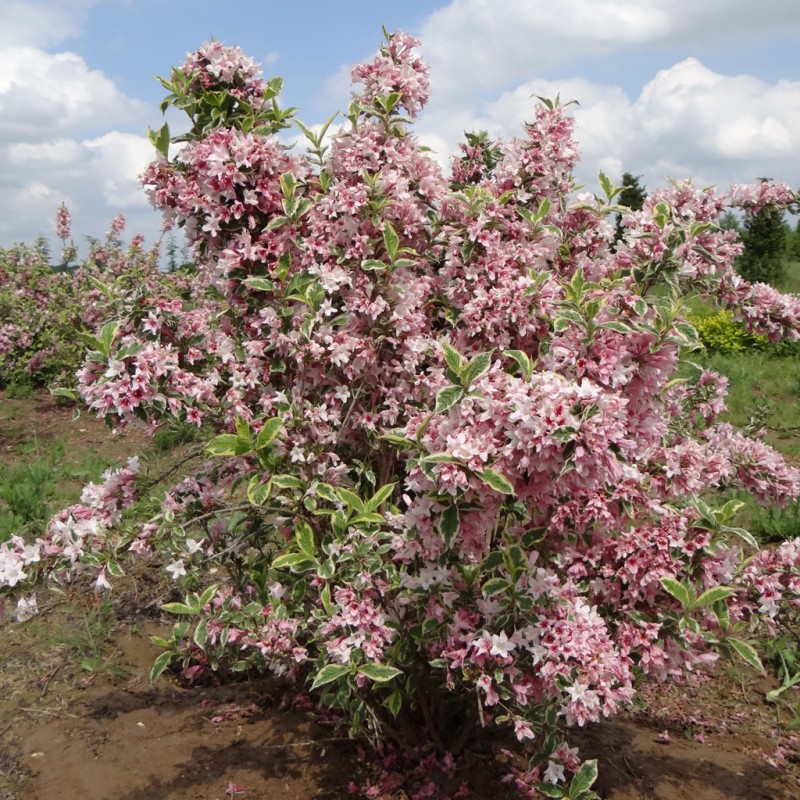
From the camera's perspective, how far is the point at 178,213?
2.89 meters

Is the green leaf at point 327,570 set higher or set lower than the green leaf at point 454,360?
lower

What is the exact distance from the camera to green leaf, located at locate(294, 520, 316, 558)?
8.11 feet

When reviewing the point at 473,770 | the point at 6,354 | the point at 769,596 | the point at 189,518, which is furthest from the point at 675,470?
the point at 6,354

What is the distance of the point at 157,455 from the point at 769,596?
215 inches

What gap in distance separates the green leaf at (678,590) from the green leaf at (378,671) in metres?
0.83

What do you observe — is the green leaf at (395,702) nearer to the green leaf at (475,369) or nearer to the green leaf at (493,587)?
the green leaf at (493,587)

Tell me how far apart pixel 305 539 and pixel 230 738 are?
1.36 meters

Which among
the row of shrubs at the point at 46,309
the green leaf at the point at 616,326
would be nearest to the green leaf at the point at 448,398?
the green leaf at the point at 616,326

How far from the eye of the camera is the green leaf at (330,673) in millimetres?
2314

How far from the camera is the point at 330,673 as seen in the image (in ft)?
7.64

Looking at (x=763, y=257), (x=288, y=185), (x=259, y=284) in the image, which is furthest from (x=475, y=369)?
(x=763, y=257)

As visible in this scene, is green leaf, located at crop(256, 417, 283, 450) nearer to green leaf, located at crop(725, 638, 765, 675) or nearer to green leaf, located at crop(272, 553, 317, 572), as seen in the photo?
green leaf, located at crop(272, 553, 317, 572)

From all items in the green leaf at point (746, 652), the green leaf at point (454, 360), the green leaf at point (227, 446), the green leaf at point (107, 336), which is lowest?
the green leaf at point (746, 652)

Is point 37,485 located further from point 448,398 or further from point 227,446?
point 448,398
